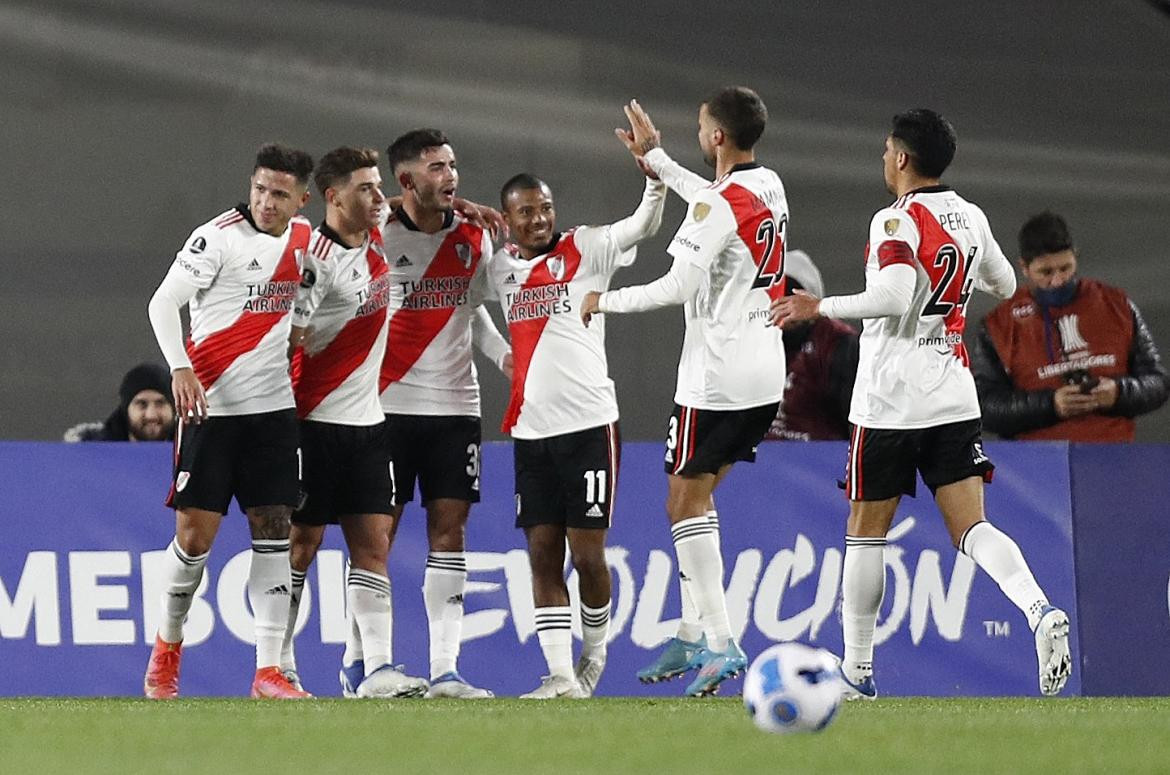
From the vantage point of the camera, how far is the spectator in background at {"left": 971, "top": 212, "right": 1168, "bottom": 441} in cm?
→ 889

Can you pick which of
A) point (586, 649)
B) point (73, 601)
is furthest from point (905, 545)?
point (73, 601)

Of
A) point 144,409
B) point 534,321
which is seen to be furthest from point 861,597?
point 144,409

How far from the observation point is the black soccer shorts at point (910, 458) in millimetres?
6965

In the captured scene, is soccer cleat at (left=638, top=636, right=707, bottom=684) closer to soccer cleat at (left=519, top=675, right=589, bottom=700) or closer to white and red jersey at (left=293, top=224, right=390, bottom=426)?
soccer cleat at (left=519, top=675, right=589, bottom=700)

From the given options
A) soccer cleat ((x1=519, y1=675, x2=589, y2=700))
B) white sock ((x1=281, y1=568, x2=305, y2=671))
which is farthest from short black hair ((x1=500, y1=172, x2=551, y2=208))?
soccer cleat ((x1=519, y1=675, x2=589, y2=700))

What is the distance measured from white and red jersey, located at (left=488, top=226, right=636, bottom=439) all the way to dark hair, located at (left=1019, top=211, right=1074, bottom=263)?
1.97m

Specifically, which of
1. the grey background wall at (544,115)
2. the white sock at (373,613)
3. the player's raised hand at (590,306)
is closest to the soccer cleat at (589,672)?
the white sock at (373,613)

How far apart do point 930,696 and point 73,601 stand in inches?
133

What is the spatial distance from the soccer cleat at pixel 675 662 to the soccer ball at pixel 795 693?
220cm

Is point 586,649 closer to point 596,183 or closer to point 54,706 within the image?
point 54,706

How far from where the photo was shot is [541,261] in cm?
779

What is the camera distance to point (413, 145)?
800 centimetres

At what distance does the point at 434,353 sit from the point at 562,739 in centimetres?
289

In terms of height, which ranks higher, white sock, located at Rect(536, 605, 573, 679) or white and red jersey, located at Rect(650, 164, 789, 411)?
white and red jersey, located at Rect(650, 164, 789, 411)
